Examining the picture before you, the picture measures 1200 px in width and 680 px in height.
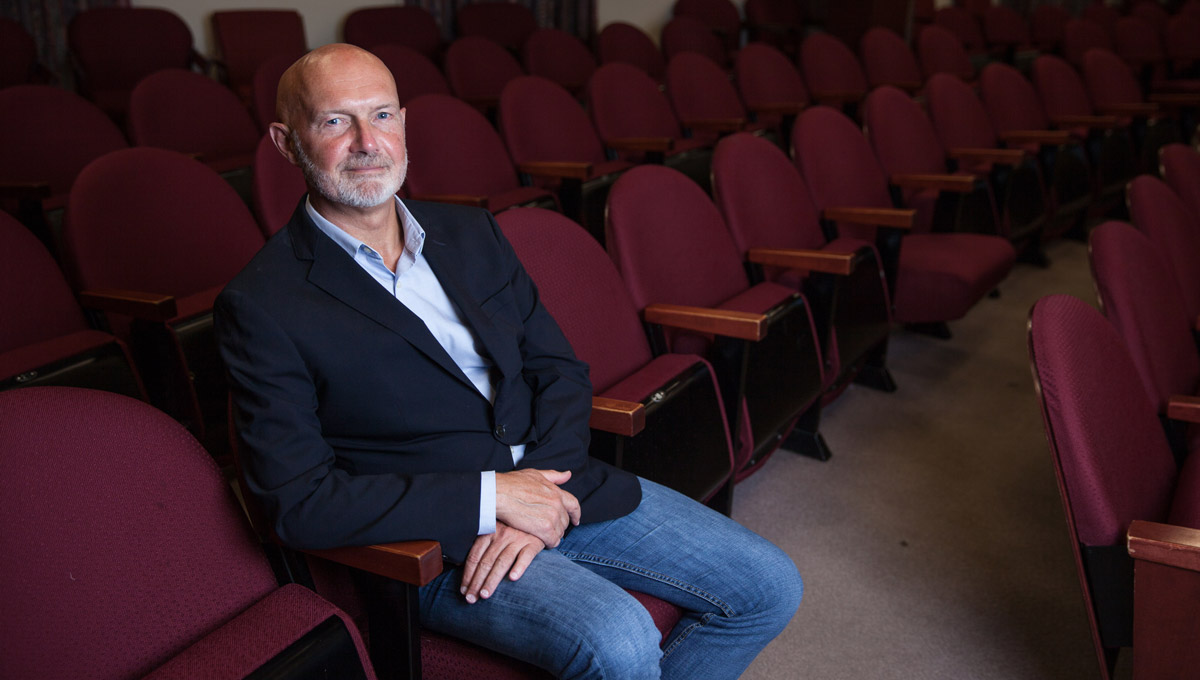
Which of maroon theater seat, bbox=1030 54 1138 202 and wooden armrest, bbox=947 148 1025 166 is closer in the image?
wooden armrest, bbox=947 148 1025 166

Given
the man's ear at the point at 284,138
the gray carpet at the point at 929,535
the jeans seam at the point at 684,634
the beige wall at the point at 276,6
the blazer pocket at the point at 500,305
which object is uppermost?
the beige wall at the point at 276,6

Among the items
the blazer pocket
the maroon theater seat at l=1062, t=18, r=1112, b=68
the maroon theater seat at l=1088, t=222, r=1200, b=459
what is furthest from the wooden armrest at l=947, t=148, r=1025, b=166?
the maroon theater seat at l=1062, t=18, r=1112, b=68

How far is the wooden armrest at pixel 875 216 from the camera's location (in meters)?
2.29

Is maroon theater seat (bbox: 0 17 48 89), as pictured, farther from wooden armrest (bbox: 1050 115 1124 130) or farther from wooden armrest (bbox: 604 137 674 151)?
wooden armrest (bbox: 1050 115 1124 130)

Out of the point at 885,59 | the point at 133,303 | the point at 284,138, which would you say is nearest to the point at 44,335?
the point at 133,303

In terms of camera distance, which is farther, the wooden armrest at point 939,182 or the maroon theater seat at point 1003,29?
the maroon theater seat at point 1003,29

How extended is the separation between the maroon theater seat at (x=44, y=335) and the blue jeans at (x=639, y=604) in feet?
2.30

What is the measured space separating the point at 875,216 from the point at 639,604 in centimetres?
157

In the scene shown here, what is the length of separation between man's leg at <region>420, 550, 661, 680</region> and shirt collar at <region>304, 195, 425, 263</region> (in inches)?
18.1

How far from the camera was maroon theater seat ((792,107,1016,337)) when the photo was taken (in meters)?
2.46

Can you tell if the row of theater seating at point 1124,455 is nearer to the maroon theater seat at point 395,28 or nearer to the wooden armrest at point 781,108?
the wooden armrest at point 781,108

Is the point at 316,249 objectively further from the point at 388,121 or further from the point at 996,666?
the point at 996,666

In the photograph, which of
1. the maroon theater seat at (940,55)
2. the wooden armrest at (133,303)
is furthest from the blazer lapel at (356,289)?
the maroon theater seat at (940,55)

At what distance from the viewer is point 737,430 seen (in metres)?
1.67
